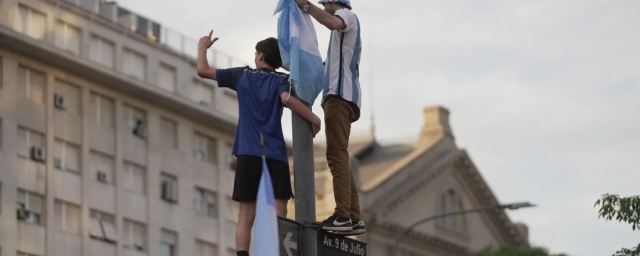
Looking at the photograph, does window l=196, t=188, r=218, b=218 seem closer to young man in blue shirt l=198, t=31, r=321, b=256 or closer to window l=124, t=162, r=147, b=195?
window l=124, t=162, r=147, b=195

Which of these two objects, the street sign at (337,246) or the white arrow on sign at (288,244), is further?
the street sign at (337,246)

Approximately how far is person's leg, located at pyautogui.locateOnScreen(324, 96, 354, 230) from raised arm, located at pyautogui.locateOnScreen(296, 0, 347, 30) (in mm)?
489

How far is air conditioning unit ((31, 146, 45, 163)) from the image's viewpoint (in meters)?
50.6

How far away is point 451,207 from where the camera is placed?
264ft

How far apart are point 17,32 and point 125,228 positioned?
787 centimetres

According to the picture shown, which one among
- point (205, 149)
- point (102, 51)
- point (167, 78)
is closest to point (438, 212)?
point (205, 149)

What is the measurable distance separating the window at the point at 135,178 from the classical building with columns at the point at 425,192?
13227 millimetres

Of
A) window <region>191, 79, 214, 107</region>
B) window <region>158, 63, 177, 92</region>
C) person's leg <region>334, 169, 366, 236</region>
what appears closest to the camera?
person's leg <region>334, 169, 366, 236</region>

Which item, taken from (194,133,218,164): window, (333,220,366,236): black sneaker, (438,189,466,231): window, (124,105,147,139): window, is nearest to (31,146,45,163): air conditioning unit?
(124,105,147,139): window

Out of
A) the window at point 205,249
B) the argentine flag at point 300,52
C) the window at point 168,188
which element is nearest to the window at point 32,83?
the window at point 168,188

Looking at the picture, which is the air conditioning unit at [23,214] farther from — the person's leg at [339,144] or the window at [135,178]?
the person's leg at [339,144]

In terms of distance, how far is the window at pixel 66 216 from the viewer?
50.9 meters

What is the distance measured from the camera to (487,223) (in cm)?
8481

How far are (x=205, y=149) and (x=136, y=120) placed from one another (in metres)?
4.57
